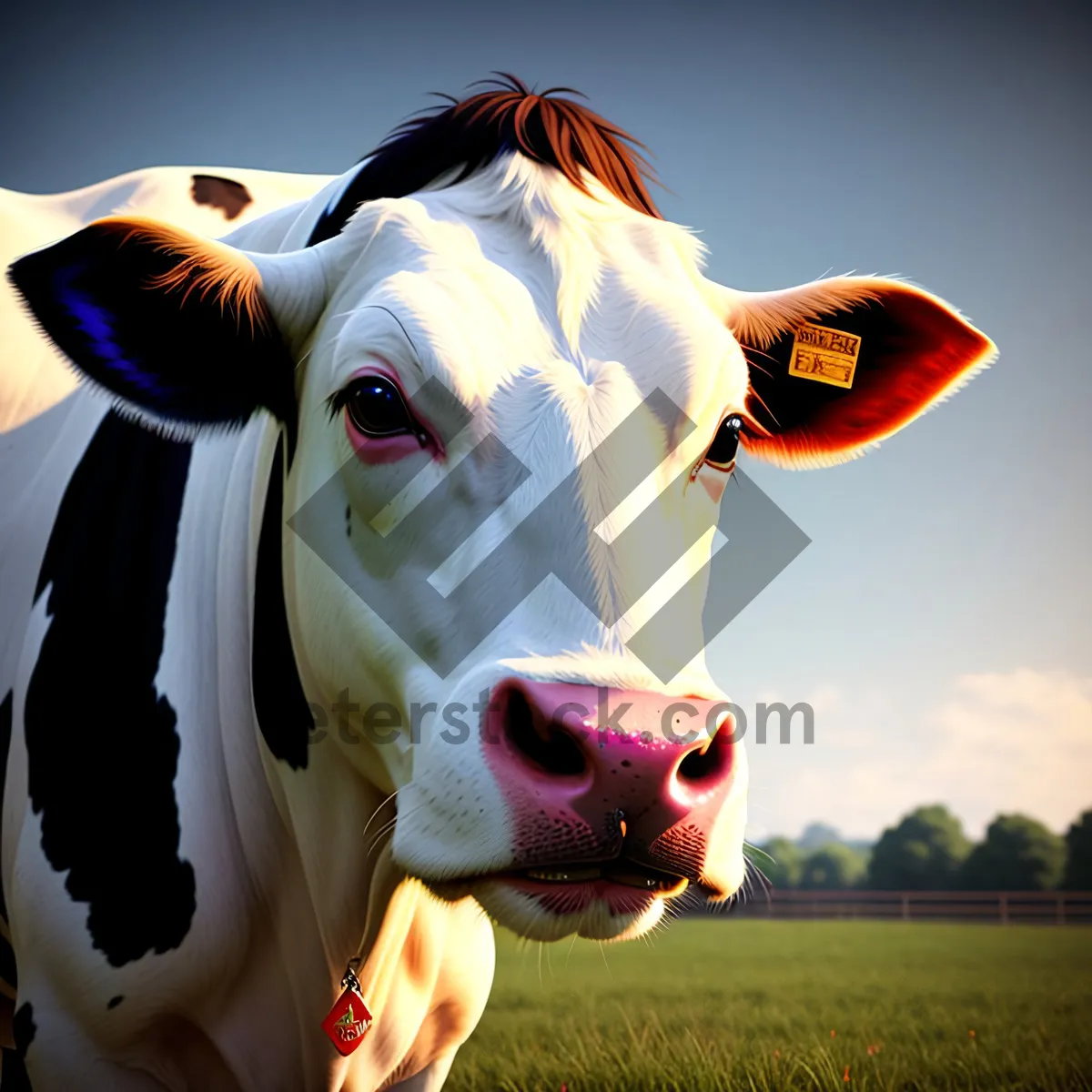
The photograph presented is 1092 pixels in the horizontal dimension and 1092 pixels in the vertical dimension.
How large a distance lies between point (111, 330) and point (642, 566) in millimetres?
1506

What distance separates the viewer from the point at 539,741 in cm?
185

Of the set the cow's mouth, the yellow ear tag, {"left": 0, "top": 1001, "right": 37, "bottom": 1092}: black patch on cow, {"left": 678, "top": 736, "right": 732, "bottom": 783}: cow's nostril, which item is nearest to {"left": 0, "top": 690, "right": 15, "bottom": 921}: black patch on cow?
{"left": 0, "top": 1001, "right": 37, "bottom": 1092}: black patch on cow

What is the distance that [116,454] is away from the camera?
3.25 metres

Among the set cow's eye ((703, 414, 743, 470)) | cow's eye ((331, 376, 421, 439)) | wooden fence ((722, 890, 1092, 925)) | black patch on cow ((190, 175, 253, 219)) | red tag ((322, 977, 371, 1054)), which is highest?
black patch on cow ((190, 175, 253, 219))

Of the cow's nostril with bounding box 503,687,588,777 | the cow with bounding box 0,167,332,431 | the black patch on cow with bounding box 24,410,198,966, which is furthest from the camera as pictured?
the cow with bounding box 0,167,332,431

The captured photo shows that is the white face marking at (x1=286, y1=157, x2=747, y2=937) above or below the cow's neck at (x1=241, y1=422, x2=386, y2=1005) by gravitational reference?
above

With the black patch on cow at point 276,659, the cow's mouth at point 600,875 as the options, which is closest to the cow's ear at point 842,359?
the black patch on cow at point 276,659

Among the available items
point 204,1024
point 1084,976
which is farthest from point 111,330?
point 1084,976

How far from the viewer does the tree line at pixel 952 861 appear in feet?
210

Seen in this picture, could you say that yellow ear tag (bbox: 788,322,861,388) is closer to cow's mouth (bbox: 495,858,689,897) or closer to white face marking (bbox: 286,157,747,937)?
white face marking (bbox: 286,157,747,937)

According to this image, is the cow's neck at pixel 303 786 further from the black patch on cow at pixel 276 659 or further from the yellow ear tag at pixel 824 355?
the yellow ear tag at pixel 824 355

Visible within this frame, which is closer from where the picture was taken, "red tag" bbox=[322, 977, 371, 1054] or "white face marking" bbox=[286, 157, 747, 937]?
"white face marking" bbox=[286, 157, 747, 937]

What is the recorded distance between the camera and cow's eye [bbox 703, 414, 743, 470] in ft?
8.45

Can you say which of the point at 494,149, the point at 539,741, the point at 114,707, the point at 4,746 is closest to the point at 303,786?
the point at 114,707
